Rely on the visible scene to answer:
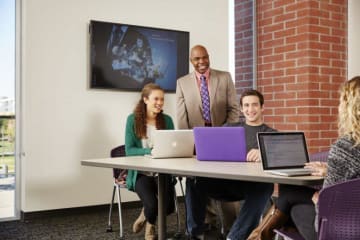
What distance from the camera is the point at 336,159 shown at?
191 centimetres

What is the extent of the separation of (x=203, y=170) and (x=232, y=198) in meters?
0.89

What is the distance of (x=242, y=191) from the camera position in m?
3.06

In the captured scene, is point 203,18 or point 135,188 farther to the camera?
point 203,18

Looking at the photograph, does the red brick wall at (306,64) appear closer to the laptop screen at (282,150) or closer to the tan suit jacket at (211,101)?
the tan suit jacket at (211,101)

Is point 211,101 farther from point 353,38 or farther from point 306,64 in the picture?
point 353,38

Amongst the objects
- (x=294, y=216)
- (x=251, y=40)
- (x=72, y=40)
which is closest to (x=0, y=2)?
(x=72, y=40)

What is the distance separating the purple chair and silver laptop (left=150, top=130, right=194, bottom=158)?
1305 mm

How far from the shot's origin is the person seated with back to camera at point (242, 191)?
2.97 metres

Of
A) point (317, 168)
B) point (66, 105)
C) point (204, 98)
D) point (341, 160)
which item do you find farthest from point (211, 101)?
point (341, 160)

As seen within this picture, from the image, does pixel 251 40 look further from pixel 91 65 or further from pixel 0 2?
pixel 0 2

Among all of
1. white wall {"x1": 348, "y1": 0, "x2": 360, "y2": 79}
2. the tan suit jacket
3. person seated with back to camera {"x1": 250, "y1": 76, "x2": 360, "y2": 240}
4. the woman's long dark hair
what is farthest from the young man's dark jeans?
white wall {"x1": 348, "y1": 0, "x2": 360, "y2": 79}

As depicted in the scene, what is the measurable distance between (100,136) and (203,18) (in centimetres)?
175

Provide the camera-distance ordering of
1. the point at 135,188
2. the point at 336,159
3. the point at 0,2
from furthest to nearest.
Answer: the point at 0,2
the point at 135,188
the point at 336,159

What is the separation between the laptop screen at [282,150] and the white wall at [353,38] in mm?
3117
